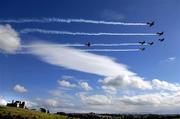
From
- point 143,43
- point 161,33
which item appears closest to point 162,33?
point 161,33

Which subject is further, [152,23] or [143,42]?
[143,42]

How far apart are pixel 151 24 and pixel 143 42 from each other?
41.2 feet

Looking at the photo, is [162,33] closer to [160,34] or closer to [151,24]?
[160,34]

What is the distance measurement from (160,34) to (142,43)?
30.7 ft

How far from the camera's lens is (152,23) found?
139750 mm

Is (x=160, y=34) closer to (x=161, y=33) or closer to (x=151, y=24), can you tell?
(x=161, y=33)

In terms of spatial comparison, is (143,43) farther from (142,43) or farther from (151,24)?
(151,24)

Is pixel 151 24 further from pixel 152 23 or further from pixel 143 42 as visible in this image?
pixel 143 42

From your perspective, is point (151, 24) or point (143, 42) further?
point (143, 42)

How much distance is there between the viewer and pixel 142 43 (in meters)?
148

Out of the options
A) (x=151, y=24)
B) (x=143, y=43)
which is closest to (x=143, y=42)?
(x=143, y=43)

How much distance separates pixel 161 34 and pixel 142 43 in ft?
32.1

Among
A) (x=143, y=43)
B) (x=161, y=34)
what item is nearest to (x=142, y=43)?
(x=143, y=43)

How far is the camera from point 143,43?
148625 millimetres
